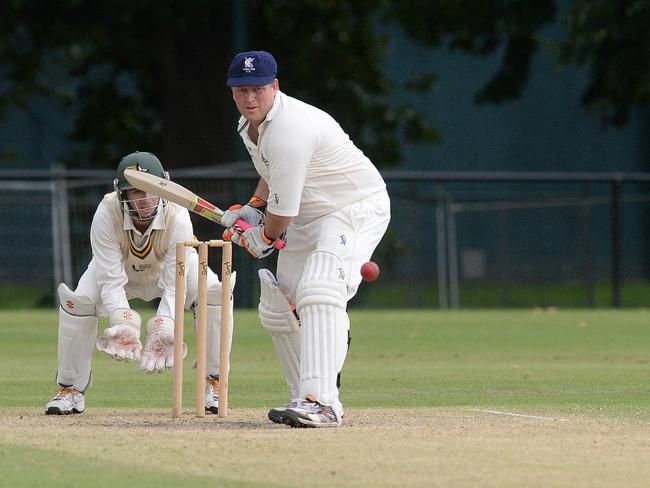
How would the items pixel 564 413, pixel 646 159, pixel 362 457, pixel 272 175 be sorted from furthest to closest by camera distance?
pixel 646 159 < pixel 564 413 < pixel 272 175 < pixel 362 457

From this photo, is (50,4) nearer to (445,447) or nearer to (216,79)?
(216,79)

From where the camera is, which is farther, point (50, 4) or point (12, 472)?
point (50, 4)

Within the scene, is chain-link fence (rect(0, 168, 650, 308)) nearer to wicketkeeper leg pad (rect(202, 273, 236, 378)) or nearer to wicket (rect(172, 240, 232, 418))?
wicketkeeper leg pad (rect(202, 273, 236, 378))

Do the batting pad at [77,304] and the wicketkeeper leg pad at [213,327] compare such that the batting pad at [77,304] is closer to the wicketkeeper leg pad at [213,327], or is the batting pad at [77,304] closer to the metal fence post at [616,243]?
the wicketkeeper leg pad at [213,327]

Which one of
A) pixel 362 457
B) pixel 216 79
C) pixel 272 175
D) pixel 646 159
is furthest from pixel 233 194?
pixel 646 159

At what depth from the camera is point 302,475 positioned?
5.64 meters

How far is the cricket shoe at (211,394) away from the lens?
8352 mm

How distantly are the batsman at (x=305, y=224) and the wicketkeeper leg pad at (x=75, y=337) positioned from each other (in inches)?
41.7

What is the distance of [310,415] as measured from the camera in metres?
7.17

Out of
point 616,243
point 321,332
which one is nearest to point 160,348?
point 321,332

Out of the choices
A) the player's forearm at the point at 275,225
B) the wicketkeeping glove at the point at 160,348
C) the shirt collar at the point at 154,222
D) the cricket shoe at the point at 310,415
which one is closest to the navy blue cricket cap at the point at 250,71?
the player's forearm at the point at 275,225

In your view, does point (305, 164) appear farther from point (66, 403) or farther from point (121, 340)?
point (66, 403)

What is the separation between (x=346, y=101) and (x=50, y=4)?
528 cm

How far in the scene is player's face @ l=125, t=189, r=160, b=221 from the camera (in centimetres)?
791
